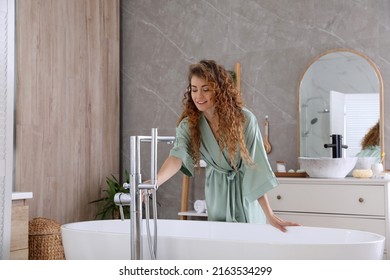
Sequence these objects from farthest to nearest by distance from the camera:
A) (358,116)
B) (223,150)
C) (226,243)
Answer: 1. (358,116)
2. (223,150)
3. (226,243)

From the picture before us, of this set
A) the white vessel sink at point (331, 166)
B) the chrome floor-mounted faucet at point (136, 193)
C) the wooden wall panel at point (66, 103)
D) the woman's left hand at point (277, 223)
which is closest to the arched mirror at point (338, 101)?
the white vessel sink at point (331, 166)

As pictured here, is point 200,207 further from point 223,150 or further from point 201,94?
point 201,94

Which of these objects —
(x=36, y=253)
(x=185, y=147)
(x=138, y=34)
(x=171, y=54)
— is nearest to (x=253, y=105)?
(x=171, y=54)

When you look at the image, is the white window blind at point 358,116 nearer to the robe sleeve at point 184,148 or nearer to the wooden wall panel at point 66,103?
the robe sleeve at point 184,148

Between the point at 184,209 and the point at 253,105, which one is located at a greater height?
the point at 253,105

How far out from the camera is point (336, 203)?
3689 mm

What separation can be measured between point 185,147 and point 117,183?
2152 mm

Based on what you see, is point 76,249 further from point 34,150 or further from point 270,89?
point 270,89

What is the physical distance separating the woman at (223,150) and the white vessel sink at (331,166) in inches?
34.9

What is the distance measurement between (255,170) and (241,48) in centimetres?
203

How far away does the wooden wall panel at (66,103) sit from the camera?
423cm

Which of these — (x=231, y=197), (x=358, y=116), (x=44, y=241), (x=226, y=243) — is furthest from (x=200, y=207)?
(x=226, y=243)

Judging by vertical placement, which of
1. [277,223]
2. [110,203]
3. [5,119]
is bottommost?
[110,203]

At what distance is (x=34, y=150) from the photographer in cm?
428
